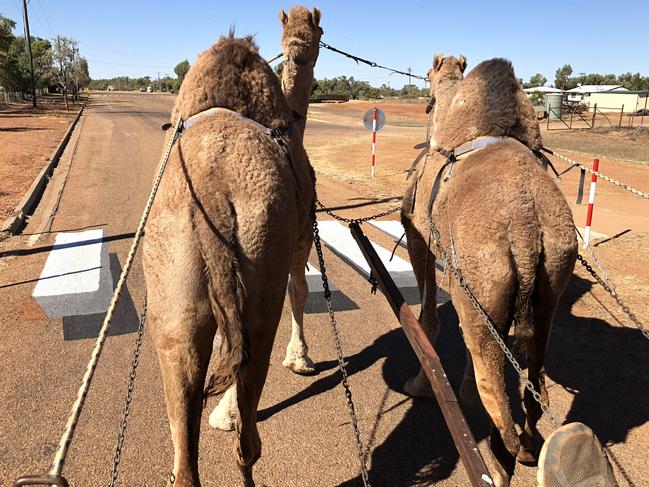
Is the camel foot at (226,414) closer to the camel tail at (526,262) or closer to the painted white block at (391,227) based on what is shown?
the camel tail at (526,262)

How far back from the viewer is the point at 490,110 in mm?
3322

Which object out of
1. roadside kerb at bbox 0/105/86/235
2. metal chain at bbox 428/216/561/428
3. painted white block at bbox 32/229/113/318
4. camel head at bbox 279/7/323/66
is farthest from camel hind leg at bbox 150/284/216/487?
roadside kerb at bbox 0/105/86/235

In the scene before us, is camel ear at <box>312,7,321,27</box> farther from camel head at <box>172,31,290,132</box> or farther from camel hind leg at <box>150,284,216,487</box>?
camel hind leg at <box>150,284,216,487</box>

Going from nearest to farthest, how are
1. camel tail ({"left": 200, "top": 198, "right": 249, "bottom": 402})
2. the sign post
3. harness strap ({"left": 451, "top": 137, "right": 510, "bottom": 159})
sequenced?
camel tail ({"left": 200, "top": 198, "right": 249, "bottom": 402})
harness strap ({"left": 451, "top": 137, "right": 510, "bottom": 159})
the sign post

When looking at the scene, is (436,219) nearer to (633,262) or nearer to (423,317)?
(423,317)

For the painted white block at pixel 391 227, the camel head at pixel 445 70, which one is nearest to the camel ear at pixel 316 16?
the camel head at pixel 445 70

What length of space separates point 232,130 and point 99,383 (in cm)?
293

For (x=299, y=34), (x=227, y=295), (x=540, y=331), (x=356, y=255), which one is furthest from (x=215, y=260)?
(x=356, y=255)

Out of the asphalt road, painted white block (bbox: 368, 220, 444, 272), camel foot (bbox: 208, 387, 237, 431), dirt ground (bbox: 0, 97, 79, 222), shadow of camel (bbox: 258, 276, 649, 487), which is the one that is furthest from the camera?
dirt ground (bbox: 0, 97, 79, 222)

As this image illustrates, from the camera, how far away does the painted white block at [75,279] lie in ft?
19.1

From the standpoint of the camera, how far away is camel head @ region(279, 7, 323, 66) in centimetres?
454

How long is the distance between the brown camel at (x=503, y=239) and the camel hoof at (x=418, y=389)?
110 centimetres

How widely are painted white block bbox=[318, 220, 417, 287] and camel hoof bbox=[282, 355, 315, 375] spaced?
2488mm

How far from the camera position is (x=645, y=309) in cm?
595
